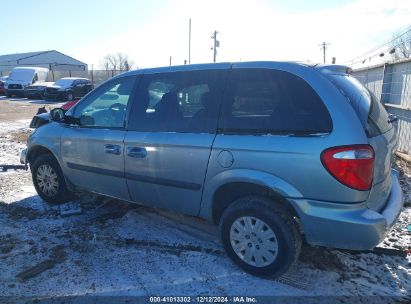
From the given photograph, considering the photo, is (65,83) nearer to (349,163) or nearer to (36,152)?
(36,152)

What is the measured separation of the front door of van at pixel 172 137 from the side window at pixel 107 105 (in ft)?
0.64

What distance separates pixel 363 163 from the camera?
269 centimetres

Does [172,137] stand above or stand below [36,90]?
below

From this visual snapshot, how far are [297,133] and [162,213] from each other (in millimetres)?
2387

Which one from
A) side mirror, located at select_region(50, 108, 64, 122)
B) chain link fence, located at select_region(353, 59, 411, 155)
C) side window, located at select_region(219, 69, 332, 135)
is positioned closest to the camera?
side window, located at select_region(219, 69, 332, 135)

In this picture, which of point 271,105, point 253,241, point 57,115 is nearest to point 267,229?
point 253,241

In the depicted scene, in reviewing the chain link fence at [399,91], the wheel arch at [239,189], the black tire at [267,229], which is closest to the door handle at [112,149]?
the wheel arch at [239,189]

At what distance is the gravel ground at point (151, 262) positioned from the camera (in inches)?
122

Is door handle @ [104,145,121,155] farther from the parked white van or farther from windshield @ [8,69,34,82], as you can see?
windshield @ [8,69,34,82]

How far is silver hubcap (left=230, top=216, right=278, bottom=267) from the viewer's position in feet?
10.2

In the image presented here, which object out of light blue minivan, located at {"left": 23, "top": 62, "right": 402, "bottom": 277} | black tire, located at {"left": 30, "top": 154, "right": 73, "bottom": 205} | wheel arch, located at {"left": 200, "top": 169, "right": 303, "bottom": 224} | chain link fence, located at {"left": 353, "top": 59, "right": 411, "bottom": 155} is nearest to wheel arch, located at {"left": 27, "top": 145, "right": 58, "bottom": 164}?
black tire, located at {"left": 30, "top": 154, "right": 73, "bottom": 205}

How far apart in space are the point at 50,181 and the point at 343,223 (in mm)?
3829

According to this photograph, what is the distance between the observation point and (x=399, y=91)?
304 inches

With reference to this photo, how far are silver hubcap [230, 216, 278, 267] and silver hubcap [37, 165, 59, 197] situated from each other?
2.79 metres
